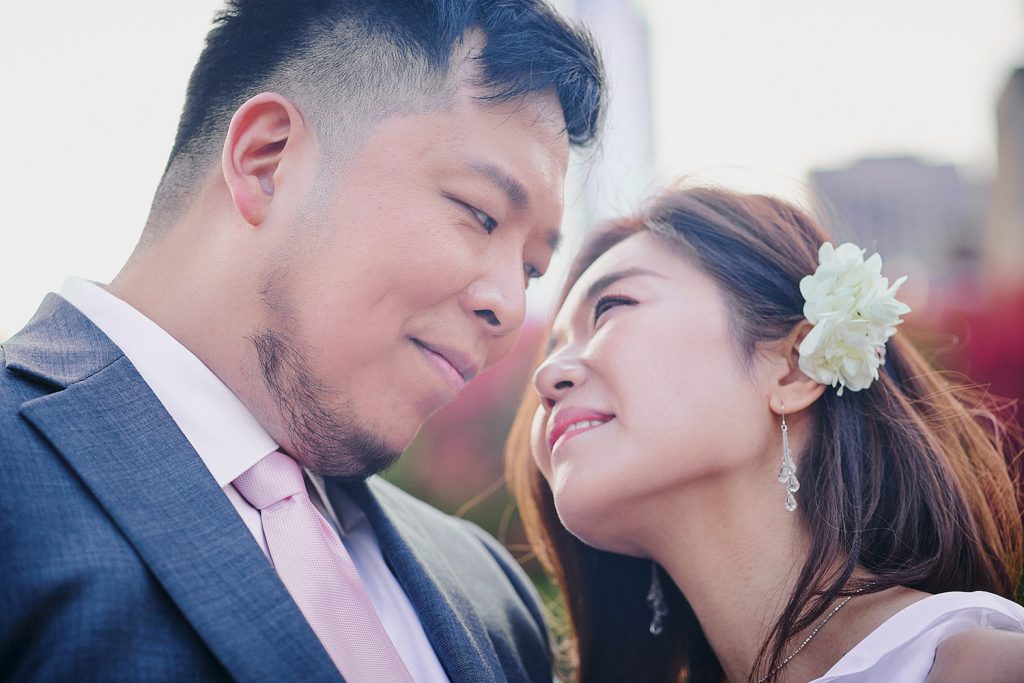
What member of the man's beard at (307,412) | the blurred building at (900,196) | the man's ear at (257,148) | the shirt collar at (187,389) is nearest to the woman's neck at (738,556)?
the man's beard at (307,412)

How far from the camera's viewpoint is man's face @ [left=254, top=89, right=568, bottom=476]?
2049 millimetres

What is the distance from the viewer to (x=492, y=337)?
91.1 inches

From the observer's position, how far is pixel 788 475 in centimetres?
237

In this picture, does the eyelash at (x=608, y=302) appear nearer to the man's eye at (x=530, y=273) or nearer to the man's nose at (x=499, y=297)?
the man's eye at (x=530, y=273)

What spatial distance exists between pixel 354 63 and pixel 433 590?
1437mm

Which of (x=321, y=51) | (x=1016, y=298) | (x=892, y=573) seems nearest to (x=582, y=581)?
(x=892, y=573)

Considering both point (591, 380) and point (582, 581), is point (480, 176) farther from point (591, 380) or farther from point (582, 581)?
point (582, 581)

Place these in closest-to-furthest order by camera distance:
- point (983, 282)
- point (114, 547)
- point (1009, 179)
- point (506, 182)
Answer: point (114, 547) → point (506, 182) → point (983, 282) → point (1009, 179)

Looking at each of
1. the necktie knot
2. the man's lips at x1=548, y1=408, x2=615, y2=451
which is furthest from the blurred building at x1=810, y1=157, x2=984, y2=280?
the necktie knot

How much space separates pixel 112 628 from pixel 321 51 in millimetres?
1526

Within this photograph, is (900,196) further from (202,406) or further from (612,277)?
(202,406)

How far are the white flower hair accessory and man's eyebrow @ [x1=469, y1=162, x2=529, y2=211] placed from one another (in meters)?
0.91

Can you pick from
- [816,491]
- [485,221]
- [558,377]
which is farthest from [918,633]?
[485,221]

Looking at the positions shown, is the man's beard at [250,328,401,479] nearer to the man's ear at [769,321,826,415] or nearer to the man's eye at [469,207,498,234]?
the man's eye at [469,207,498,234]
